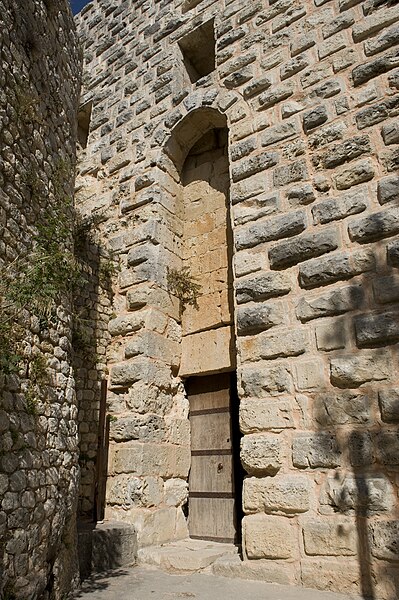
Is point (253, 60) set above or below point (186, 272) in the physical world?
above

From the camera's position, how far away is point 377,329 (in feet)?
11.0

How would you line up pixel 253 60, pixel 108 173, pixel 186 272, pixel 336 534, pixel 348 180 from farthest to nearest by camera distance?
pixel 108 173 < pixel 186 272 < pixel 253 60 < pixel 348 180 < pixel 336 534

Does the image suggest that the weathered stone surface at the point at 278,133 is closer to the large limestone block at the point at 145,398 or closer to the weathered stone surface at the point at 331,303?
the weathered stone surface at the point at 331,303

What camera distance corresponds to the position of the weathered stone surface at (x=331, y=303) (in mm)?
3553

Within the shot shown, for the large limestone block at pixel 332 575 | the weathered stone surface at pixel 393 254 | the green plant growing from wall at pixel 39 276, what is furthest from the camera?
the weathered stone surface at pixel 393 254

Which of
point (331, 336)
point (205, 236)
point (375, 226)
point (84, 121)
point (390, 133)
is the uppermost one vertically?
point (84, 121)

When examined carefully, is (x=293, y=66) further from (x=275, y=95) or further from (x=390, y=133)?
(x=390, y=133)

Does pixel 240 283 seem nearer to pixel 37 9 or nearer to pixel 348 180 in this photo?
pixel 348 180

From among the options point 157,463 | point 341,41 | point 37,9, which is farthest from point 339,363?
point 37,9

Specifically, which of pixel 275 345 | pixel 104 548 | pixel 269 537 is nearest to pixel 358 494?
pixel 269 537

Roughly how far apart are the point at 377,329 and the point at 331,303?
0.41 m

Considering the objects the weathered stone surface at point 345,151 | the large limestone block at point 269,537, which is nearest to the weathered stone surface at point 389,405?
the large limestone block at point 269,537

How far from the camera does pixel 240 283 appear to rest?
4199 millimetres

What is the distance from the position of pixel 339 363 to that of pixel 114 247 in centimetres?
293
